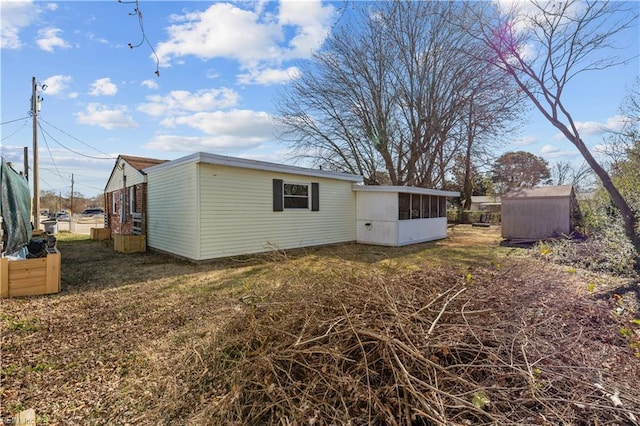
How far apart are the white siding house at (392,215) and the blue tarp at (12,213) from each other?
9433 mm

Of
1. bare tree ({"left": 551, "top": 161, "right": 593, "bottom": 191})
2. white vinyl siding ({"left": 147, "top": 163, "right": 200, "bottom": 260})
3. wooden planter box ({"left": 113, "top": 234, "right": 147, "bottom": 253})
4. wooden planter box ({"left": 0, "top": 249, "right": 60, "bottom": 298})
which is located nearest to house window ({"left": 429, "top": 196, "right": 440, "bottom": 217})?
white vinyl siding ({"left": 147, "top": 163, "right": 200, "bottom": 260})

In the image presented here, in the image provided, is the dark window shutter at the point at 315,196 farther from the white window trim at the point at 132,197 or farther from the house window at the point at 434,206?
the white window trim at the point at 132,197

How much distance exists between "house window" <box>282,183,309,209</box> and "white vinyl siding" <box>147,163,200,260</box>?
280cm

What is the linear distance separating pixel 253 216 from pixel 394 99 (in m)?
11.6

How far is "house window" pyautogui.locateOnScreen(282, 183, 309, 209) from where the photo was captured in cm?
962

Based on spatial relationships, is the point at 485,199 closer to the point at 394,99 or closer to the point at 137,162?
the point at 394,99

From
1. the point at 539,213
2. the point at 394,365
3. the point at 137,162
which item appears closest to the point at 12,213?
the point at 137,162

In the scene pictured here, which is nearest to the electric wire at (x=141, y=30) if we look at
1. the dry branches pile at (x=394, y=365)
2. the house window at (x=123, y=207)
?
the dry branches pile at (x=394, y=365)

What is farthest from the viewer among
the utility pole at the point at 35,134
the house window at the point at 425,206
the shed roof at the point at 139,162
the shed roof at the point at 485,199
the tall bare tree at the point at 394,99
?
the shed roof at the point at 485,199

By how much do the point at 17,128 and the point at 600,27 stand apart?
22.7 metres

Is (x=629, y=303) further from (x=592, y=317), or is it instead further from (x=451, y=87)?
(x=451, y=87)

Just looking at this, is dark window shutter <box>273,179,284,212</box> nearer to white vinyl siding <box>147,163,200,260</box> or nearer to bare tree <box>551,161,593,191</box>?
white vinyl siding <box>147,163,200,260</box>

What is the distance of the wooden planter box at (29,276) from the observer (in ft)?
15.4

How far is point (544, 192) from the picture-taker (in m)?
12.5
